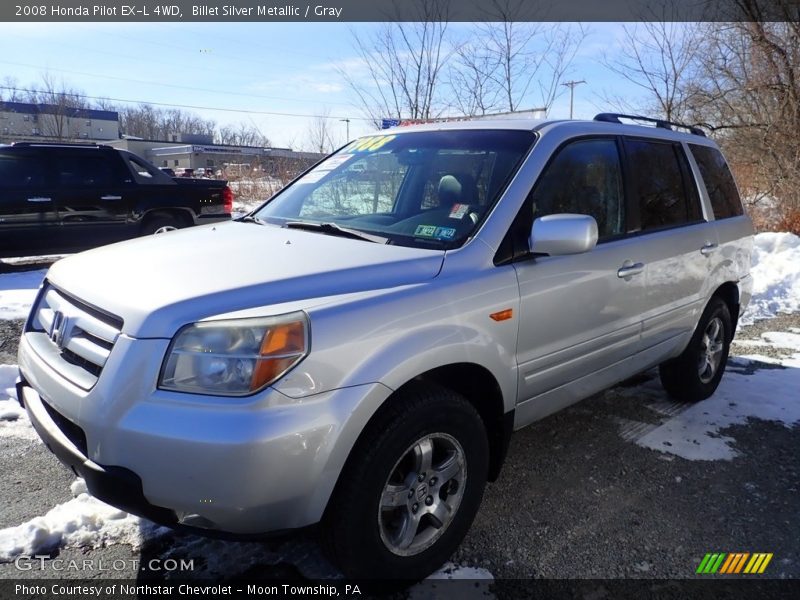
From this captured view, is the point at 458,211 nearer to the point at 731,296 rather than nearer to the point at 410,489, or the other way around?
the point at 410,489

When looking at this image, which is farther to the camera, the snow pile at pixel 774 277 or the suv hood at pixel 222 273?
the snow pile at pixel 774 277

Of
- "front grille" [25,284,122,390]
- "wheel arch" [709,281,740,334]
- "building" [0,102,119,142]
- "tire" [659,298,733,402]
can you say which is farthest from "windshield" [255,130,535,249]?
"building" [0,102,119,142]

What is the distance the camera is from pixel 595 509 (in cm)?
300

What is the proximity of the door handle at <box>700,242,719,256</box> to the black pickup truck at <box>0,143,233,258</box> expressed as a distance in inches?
322

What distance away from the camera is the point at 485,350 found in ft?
8.12

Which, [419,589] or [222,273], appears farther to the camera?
[419,589]

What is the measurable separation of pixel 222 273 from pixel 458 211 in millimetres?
1155

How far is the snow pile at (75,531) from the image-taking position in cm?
256

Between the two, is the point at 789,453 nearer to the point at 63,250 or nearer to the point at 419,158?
the point at 419,158

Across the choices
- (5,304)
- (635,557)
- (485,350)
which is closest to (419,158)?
(485,350)

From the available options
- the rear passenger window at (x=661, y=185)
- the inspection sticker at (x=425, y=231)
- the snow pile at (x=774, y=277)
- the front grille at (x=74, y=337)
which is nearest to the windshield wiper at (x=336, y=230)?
the inspection sticker at (x=425, y=231)

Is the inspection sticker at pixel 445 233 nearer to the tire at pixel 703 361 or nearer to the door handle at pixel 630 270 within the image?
the door handle at pixel 630 270

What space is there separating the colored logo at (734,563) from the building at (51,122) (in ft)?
159

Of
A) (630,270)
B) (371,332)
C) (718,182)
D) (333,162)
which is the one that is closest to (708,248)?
(718,182)
